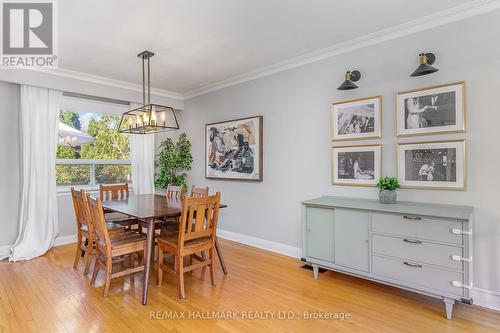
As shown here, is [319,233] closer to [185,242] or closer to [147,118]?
[185,242]

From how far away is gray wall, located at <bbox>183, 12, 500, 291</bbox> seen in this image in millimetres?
2393

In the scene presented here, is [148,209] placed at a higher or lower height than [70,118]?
lower

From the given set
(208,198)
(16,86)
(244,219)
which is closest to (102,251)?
(208,198)

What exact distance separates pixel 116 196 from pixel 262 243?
2.15 meters

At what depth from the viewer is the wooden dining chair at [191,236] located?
8.36 ft

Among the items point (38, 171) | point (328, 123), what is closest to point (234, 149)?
point (328, 123)

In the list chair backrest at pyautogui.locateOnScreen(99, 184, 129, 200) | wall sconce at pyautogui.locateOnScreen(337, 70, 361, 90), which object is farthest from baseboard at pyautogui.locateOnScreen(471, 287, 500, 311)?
chair backrest at pyautogui.locateOnScreen(99, 184, 129, 200)

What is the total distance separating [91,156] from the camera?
4.56m

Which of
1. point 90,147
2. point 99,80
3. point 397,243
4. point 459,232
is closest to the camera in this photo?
point 459,232

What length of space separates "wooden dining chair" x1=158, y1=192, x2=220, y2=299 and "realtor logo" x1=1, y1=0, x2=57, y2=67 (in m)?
2.10

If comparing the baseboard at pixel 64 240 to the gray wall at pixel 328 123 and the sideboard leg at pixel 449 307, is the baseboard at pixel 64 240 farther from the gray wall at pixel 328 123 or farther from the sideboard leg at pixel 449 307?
the sideboard leg at pixel 449 307

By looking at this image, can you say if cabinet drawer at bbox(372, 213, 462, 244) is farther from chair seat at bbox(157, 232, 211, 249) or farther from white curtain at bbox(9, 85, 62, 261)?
white curtain at bbox(9, 85, 62, 261)

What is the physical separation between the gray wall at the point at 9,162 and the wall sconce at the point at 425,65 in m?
4.83

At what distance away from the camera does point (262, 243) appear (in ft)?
13.3
